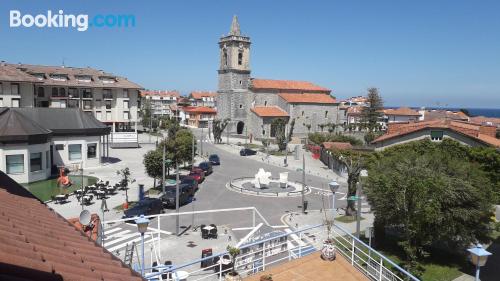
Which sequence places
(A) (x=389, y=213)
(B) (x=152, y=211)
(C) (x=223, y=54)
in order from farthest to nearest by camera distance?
(C) (x=223, y=54) → (B) (x=152, y=211) → (A) (x=389, y=213)

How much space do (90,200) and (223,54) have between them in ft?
185

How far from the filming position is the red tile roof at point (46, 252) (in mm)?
3336

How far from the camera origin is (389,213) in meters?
20.3

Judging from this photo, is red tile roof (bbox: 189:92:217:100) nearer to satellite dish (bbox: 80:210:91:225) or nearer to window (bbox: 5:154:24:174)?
window (bbox: 5:154:24:174)

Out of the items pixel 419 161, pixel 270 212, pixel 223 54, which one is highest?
pixel 223 54

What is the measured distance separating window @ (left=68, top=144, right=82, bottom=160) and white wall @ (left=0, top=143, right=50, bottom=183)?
15.7 ft

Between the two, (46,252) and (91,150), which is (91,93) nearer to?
(91,150)

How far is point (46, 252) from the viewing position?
164 inches

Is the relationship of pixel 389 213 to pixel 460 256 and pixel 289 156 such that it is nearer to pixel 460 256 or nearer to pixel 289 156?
pixel 460 256

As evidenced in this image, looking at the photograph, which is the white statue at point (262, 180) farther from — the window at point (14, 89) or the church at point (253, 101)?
the church at point (253, 101)

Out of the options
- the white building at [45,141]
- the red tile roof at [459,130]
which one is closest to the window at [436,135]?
the red tile roof at [459,130]

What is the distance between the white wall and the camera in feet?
111

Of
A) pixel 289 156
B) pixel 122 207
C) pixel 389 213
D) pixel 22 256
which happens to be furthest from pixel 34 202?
pixel 289 156

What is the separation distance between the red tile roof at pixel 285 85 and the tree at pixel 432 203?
61.5 meters
